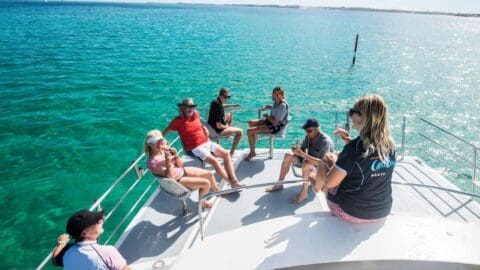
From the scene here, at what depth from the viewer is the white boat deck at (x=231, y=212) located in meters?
4.46

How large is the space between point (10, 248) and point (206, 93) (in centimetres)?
1363

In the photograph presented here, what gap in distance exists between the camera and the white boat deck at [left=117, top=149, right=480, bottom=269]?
4457mm

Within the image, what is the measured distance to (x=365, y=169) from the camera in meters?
2.83

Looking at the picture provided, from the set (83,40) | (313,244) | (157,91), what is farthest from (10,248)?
(83,40)

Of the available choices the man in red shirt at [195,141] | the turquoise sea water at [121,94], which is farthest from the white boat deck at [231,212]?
the turquoise sea water at [121,94]

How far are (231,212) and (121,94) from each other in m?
14.8

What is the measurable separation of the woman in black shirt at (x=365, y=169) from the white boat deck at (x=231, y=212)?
1361mm

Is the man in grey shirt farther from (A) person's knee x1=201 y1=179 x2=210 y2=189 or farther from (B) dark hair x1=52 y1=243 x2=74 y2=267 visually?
(B) dark hair x1=52 y1=243 x2=74 y2=267

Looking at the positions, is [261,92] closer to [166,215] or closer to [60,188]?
[60,188]

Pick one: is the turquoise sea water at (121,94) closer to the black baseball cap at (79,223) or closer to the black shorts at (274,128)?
the black shorts at (274,128)

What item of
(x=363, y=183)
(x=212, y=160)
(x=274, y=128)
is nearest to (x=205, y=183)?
(x=212, y=160)

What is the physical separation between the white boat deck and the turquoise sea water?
9.34 feet

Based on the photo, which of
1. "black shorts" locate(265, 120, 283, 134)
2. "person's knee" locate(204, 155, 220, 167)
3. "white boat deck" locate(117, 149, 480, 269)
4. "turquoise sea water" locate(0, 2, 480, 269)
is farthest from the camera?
"turquoise sea water" locate(0, 2, 480, 269)

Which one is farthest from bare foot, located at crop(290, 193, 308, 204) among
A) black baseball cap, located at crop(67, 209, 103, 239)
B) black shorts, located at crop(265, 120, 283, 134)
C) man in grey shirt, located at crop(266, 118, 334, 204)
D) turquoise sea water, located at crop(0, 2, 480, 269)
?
black baseball cap, located at crop(67, 209, 103, 239)
